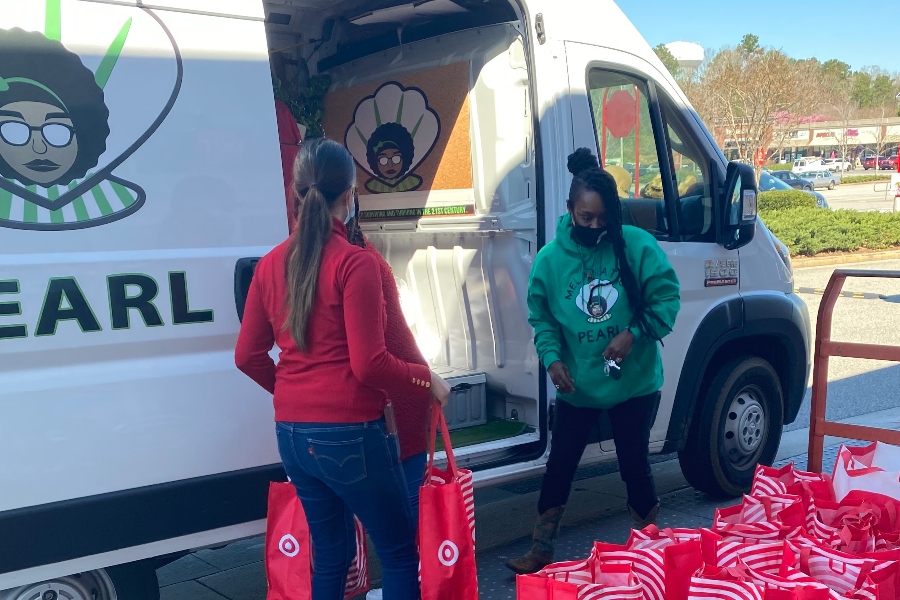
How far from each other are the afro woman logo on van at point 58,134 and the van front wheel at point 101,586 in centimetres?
111

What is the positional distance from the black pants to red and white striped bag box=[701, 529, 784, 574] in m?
0.55

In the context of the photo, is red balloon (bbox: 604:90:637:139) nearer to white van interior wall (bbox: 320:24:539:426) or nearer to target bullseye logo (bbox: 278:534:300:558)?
white van interior wall (bbox: 320:24:539:426)

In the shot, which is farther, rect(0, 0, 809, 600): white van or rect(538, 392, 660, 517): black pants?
rect(538, 392, 660, 517): black pants

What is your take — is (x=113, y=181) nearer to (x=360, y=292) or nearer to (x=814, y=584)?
(x=360, y=292)

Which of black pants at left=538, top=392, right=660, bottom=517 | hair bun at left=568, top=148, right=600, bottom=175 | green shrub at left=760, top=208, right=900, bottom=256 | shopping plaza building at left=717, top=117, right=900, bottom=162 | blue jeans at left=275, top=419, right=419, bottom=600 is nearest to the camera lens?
blue jeans at left=275, top=419, right=419, bottom=600

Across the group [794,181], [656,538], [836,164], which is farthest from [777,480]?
[836,164]

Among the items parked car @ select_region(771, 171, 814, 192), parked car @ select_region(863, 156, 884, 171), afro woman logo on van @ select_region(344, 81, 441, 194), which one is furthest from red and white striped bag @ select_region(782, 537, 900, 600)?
parked car @ select_region(863, 156, 884, 171)

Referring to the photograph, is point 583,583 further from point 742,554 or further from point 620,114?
point 620,114

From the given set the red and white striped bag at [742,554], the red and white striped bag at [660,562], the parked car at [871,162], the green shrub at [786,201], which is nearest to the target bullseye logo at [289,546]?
the red and white striped bag at [660,562]

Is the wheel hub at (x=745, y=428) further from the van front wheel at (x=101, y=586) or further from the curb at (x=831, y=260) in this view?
the curb at (x=831, y=260)

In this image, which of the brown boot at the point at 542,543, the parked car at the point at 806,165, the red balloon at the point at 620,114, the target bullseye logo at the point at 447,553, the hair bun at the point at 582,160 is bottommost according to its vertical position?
the brown boot at the point at 542,543

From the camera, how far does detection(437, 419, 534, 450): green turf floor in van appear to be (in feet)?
13.5

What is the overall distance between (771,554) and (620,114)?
2.24 meters

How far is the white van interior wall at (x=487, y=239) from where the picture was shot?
13.9ft
